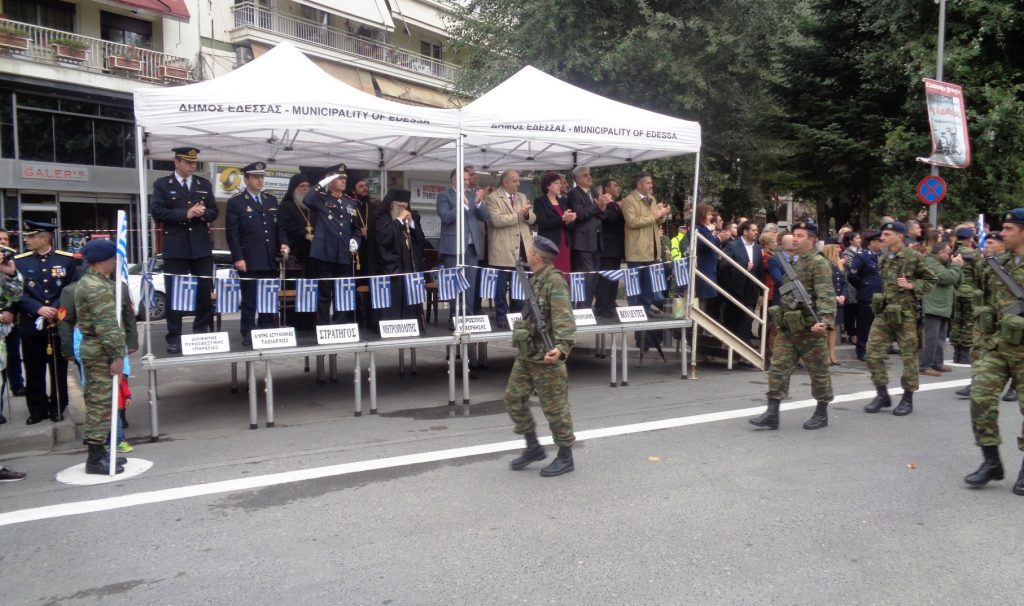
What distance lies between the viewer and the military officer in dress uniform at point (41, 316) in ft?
24.7

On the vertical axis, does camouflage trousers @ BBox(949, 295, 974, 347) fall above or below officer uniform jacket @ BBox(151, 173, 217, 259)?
below

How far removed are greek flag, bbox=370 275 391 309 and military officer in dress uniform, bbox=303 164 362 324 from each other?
23.2 inches

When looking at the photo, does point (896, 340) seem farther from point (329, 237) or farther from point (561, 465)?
point (329, 237)

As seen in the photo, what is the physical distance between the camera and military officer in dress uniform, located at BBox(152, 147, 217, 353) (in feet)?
26.5

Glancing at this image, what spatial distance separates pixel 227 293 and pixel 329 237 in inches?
55.3

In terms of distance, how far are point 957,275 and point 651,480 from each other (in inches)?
273

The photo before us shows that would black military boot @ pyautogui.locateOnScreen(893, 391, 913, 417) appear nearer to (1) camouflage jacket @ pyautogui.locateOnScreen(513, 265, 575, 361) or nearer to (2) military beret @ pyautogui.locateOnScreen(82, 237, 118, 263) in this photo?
(1) camouflage jacket @ pyautogui.locateOnScreen(513, 265, 575, 361)

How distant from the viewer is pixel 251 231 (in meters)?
8.77

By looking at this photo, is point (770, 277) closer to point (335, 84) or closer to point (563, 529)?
point (335, 84)

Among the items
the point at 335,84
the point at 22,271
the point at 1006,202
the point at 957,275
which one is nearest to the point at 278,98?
the point at 335,84

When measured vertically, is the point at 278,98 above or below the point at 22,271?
above

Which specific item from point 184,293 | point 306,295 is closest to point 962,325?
point 306,295

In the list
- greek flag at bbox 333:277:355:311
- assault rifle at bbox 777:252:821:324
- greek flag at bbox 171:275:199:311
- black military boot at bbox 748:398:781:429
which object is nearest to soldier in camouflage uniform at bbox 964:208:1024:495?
assault rifle at bbox 777:252:821:324

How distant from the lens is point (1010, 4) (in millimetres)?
18219
